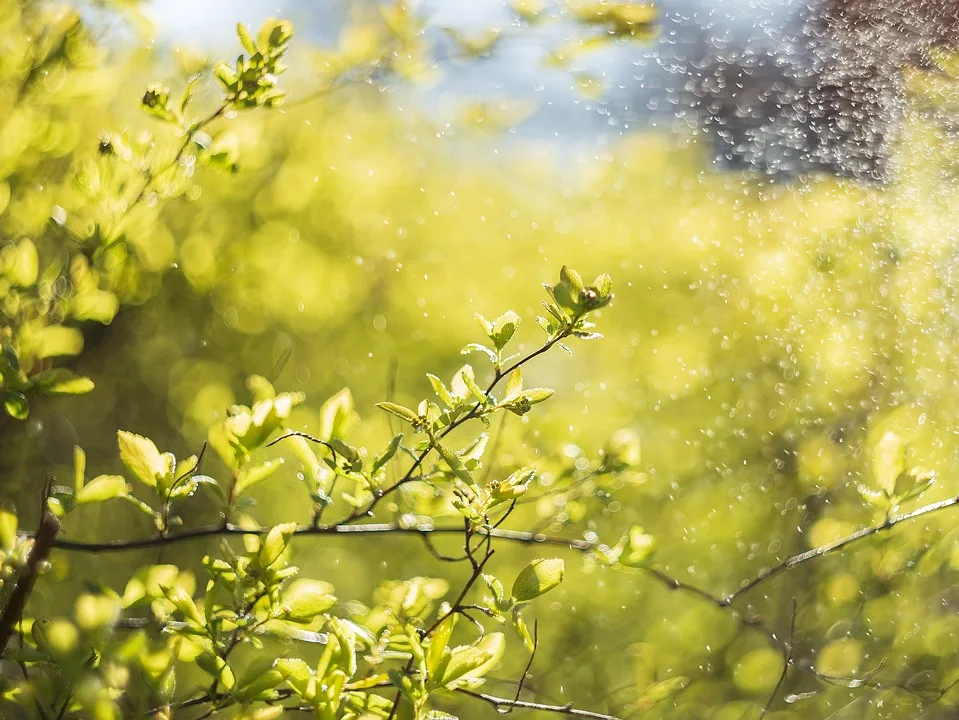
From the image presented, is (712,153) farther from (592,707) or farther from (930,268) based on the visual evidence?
(592,707)

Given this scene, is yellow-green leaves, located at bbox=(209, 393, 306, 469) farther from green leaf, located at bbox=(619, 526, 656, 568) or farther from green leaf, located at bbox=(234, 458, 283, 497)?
green leaf, located at bbox=(619, 526, 656, 568)

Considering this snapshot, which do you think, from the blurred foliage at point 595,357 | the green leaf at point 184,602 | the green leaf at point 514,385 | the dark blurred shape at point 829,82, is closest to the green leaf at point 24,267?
the green leaf at point 184,602

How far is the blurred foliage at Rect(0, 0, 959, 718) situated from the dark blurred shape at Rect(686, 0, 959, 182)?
0.23 feet

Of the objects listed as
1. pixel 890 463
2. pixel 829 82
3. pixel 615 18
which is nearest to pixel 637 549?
pixel 890 463

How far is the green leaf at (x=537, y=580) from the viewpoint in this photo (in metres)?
0.46

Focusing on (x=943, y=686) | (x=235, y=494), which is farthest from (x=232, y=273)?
(x=943, y=686)

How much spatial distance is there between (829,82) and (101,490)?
1.74 meters

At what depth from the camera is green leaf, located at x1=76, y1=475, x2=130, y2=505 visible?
45 cm

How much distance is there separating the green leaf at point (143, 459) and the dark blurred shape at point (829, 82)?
1636 millimetres

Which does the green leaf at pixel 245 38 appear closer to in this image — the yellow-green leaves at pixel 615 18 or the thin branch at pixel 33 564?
the thin branch at pixel 33 564

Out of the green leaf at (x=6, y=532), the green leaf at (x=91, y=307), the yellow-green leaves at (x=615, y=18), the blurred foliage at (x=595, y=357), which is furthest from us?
the blurred foliage at (x=595, y=357)

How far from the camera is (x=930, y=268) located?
1.49m

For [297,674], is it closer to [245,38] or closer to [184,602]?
[184,602]

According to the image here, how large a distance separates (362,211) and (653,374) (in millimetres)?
714
